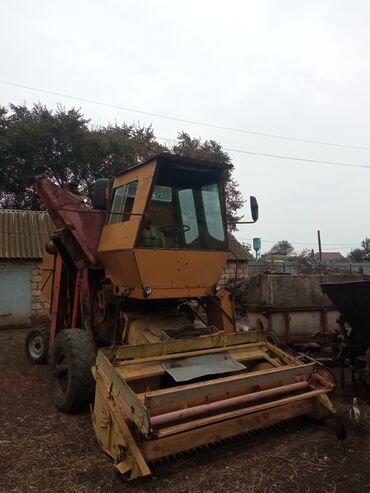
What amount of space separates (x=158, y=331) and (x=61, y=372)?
1320 millimetres

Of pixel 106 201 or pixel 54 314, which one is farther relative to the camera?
pixel 54 314

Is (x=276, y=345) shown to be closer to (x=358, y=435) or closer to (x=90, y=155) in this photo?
(x=358, y=435)

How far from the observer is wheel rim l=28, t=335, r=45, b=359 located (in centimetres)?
816

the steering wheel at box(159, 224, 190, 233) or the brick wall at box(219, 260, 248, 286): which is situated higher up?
the steering wheel at box(159, 224, 190, 233)

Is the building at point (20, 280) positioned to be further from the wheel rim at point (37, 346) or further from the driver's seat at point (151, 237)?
the driver's seat at point (151, 237)

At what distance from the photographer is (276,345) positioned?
5.40 m

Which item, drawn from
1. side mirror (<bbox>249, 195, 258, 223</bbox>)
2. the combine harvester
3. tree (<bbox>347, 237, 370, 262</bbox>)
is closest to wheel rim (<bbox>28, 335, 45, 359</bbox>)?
the combine harvester

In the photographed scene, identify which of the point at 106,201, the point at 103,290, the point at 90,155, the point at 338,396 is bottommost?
the point at 338,396

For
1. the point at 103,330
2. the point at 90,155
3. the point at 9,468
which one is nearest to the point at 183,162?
the point at 103,330

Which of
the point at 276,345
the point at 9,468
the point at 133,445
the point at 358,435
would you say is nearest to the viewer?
the point at 133,445

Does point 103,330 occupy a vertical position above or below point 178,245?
below

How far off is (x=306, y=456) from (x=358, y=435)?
0.74m

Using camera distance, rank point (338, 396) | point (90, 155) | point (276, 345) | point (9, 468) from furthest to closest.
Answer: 1. point (90, 155)
2. point (338, 396)
3. point (276, 345)
4. point (9, 468)

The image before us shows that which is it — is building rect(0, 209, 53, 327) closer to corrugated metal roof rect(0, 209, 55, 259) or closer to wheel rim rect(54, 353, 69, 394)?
corrugated metal roof rect(0, 209, 55, 259)
